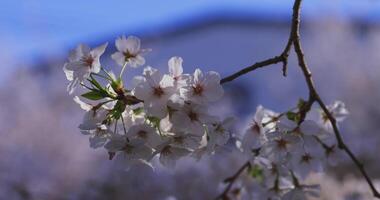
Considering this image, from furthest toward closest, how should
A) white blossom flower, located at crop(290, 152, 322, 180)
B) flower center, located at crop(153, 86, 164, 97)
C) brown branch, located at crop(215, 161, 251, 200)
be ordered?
brown branch, located at crop(215, 161, 251, 200) → white blossom flower, located at crop(290, 152, 322, 180) → flower center, located at crop(153, 86, 164, 97)

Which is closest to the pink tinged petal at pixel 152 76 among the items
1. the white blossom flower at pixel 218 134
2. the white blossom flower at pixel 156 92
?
the white blossom flower at pixel 156 92

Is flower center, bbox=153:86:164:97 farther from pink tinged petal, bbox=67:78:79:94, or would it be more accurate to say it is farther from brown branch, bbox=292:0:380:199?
brown branch, bbox=292:0:380:199

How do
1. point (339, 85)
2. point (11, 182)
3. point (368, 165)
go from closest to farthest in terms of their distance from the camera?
point (11, 182)
point (368, 165)
point (339, 85)

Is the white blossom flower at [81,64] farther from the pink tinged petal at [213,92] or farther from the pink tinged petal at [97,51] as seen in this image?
the pink tinged petal at [213,92]

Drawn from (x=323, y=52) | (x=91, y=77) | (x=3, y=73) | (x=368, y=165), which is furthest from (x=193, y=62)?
(x=91, y=77)

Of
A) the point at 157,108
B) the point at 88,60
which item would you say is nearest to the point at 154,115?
the point at 157,108

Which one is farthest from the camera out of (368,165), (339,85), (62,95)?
(339,85)

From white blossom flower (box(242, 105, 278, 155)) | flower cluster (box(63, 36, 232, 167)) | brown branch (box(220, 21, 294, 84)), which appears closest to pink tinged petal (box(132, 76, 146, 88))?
flower cluster (box(63, 36, 232, 167))

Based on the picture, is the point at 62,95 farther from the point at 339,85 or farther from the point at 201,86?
the point at 201,86
